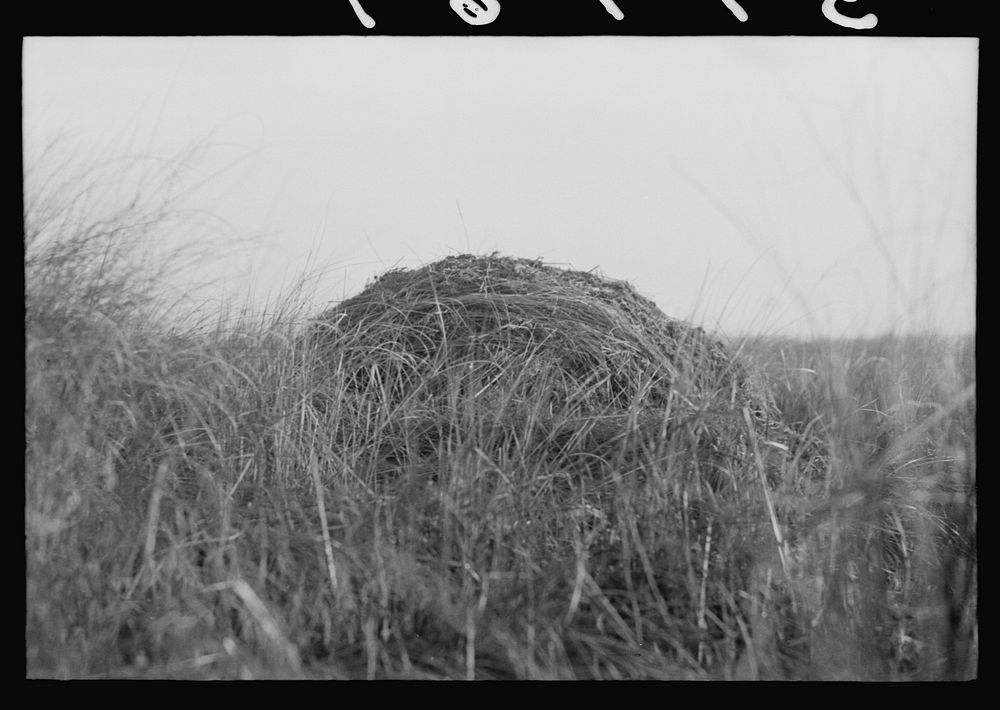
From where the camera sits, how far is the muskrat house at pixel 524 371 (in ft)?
7.95

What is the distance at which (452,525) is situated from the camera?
6.81 ft

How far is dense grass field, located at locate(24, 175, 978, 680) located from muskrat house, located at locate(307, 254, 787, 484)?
0.11 feet

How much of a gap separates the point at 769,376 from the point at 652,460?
914mm

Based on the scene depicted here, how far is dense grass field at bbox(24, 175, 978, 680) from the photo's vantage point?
1870 millimetres

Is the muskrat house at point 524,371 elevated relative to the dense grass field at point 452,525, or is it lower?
elevated

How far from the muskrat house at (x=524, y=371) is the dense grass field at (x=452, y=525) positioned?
0.11 ft

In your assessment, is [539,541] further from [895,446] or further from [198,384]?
[198,384]

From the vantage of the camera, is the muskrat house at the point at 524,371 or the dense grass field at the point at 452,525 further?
the muskrat house at the point at 524,371

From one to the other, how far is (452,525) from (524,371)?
0.79m

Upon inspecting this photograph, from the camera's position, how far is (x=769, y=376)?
2908mm

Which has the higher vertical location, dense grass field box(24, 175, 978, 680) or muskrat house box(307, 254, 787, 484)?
muskrat house box(307, 254, 787, 484)

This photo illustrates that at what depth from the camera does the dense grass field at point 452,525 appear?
1870 mm

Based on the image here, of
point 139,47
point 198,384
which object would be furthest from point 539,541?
point 139,47

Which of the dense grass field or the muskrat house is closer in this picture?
the dense grass field
